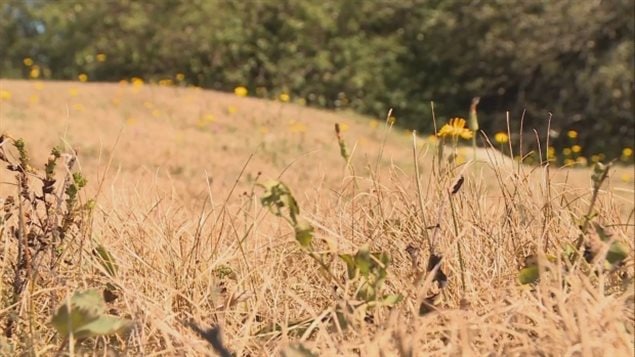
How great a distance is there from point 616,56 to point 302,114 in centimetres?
429

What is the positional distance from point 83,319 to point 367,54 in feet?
36.8

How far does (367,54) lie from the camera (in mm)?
12445

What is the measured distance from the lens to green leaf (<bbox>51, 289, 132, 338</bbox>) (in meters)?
1.52

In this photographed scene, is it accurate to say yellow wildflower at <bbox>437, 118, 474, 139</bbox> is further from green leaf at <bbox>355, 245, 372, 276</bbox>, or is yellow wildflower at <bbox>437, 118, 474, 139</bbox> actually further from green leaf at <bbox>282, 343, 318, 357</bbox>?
green leaf at <bbox>282, 343, 318, 357</bbox>

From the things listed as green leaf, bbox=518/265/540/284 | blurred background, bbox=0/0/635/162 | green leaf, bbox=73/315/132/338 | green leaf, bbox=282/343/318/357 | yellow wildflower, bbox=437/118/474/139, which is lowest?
blurred background, bbox=0/0/635/162

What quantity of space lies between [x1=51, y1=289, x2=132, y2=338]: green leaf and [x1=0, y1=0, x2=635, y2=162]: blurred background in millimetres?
10059

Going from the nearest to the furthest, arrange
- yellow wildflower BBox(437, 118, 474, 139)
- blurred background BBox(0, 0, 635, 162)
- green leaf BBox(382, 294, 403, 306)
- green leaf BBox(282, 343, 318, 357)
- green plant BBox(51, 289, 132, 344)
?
green leaf BBox(282, 343, 318, 357)
green plant BBox(51, 289, 132, 344)
green leaf BBox(382, 294, 403, 306)
yellow wildflower BBox(437, 118, 474, 139)
blurred background BBox(0, 0, 635, 162)

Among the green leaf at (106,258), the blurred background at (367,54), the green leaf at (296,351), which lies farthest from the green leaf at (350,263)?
the blurred background at (367,54)

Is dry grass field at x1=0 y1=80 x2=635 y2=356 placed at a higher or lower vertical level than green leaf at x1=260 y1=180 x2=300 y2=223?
lower

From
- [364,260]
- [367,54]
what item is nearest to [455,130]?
[364,260]

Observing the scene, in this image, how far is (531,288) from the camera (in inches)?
71.7

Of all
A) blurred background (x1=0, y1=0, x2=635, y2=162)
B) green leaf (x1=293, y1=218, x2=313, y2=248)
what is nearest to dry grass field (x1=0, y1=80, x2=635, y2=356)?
green leaf (x1=293, y1=218, x2=313, y2=248)

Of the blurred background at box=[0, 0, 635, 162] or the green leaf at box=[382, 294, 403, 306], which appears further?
the blurred background at box=[0, 0, 635, 162]

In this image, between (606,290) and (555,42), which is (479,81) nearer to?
(555,42)
